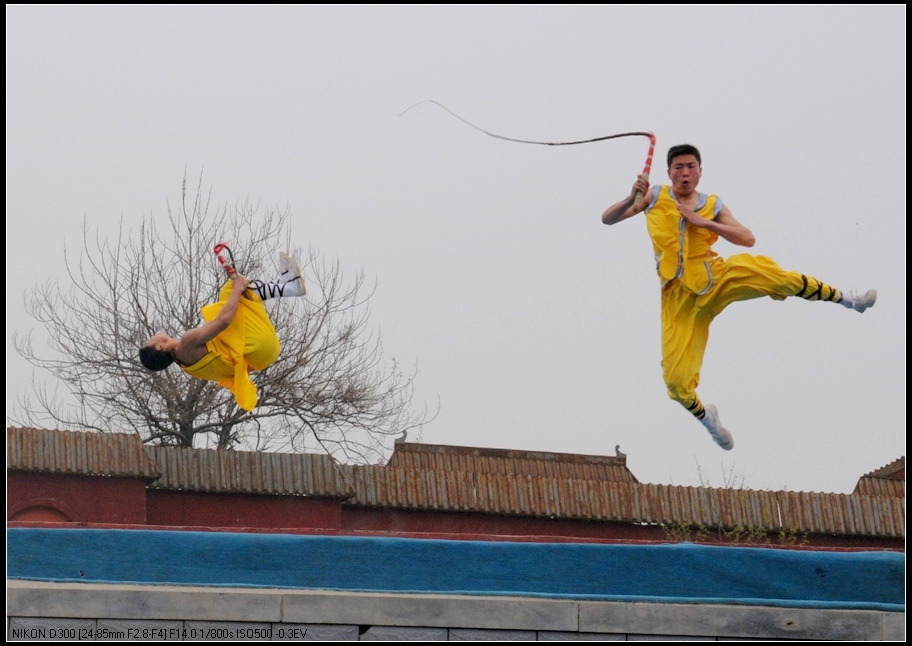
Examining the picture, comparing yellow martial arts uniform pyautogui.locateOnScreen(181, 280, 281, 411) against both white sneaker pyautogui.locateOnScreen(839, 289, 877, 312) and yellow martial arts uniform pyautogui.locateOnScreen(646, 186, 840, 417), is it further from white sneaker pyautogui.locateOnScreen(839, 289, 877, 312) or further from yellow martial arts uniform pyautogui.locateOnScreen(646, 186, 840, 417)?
white sneaker pyautogui.locateOnScreen(839, 289, 877, 312)

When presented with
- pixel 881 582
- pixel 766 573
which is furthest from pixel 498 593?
pixel 881 582

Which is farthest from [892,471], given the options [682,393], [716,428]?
[682,393]

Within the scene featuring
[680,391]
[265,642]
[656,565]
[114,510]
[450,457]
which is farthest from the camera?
[450,457]

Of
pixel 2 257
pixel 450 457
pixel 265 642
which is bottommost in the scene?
pixel 265 642

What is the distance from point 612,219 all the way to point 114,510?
19.8 ft

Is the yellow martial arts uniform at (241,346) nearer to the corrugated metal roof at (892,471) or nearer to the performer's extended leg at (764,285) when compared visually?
the performer's extended leg at (764,285)

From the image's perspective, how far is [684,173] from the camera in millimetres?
8109

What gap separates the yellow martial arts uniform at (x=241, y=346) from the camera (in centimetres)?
834

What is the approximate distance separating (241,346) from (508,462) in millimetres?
7661

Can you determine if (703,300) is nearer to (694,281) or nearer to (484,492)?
(694,281)

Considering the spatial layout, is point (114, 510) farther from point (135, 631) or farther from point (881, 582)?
point (881, 582)

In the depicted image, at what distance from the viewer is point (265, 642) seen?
721cm

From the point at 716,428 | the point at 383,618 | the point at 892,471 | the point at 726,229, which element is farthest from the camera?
the point at 892,471

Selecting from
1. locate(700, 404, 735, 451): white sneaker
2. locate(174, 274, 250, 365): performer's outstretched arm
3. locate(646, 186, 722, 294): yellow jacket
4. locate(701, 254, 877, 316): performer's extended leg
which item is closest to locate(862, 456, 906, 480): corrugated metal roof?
locate(700, 404, 735, 451): white sneaker
